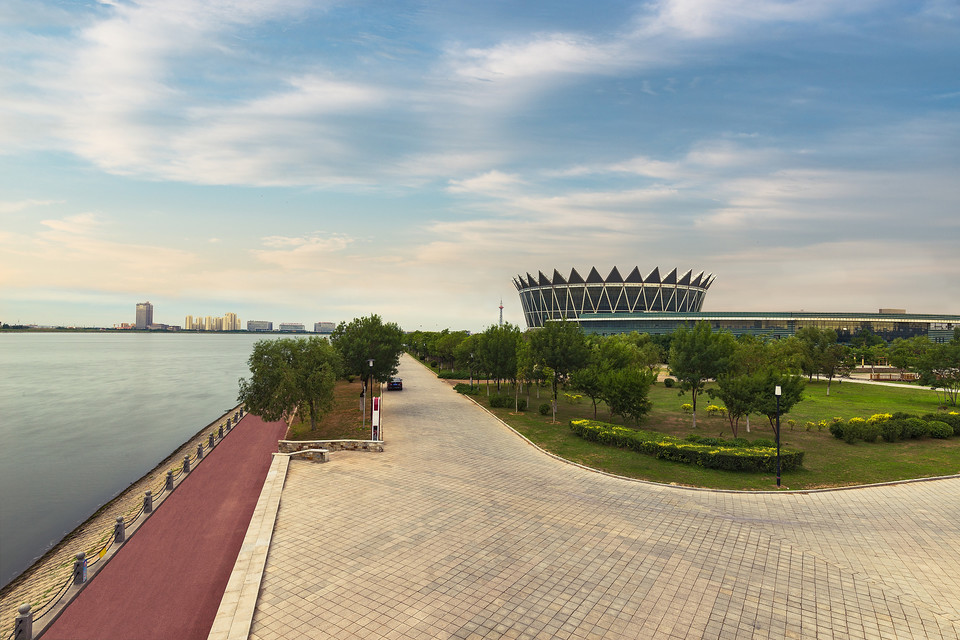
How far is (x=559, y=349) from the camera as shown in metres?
31.1

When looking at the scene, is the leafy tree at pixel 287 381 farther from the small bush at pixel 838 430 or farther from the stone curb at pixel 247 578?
the small bush at pixel 838 430

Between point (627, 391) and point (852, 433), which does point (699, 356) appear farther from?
point (852, 433)

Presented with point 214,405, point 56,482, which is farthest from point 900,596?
point 214,405

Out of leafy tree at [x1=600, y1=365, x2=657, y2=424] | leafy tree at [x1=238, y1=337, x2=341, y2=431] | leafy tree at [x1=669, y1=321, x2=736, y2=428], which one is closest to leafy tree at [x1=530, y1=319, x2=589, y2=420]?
leafy tree at [x1=600, y1=365, x2=657, y2=424]

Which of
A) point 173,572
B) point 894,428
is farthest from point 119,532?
point 894,428

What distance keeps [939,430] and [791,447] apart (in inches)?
373

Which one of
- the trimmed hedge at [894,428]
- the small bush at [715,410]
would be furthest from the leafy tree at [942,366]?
the small bush at [715,410]

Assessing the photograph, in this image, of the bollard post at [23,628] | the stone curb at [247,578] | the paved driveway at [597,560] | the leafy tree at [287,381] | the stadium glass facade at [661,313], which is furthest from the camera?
the stadium glass facade at [661,313]

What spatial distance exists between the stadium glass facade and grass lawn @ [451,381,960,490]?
72233 mm

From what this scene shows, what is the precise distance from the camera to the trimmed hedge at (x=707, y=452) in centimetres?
1895

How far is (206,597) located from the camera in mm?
10500

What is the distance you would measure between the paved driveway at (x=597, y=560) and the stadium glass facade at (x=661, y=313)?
311ft

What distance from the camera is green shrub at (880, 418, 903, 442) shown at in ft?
79.5

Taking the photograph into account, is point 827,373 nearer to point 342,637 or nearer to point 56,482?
point 342,637
